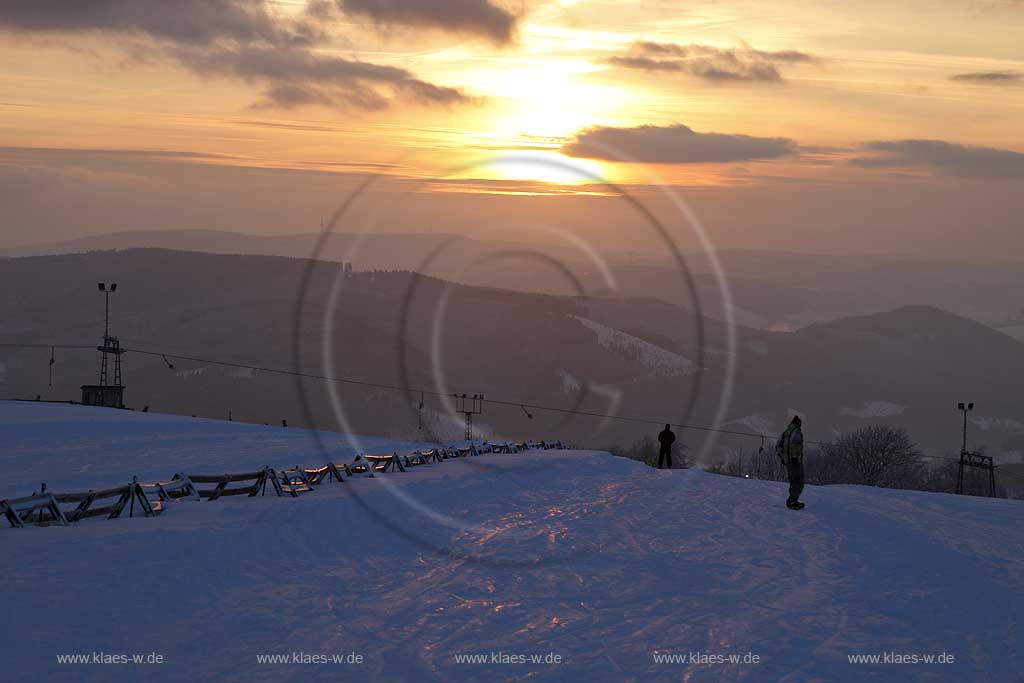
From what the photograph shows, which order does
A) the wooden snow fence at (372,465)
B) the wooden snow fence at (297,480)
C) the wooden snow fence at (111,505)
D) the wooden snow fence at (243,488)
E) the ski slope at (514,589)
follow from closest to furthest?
→ the ski slope at (514,589) → the wooden snow fence at (111,505) → the wooden snow fence at (243,488) → the wooden snow fence at (297,480) → the wooden snow fence at (372,465)

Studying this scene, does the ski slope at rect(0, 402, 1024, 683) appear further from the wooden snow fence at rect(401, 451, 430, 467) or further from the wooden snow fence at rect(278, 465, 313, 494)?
the wooden snow fence at rect(401, 451, 430, 467)

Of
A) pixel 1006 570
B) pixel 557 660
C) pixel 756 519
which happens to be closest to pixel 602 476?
pixel 756 519

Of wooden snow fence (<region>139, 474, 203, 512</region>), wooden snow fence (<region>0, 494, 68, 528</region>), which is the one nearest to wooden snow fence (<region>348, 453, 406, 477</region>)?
wooden snow fence (<region>139, 474, 203, 512</region>)

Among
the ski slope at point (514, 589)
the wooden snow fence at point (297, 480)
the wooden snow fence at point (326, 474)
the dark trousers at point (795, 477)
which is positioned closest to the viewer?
the ski slope at point (514, 589)

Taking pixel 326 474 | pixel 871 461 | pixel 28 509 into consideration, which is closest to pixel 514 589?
pixel 28 509

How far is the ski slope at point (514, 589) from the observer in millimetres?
12719

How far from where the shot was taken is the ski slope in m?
12.7

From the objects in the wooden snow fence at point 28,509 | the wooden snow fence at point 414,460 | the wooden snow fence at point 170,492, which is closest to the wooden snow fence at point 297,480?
the wooden snow fence at point 170,492

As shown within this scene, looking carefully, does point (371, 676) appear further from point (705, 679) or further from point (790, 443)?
point (790, 443)

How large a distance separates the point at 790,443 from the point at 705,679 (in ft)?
43.3

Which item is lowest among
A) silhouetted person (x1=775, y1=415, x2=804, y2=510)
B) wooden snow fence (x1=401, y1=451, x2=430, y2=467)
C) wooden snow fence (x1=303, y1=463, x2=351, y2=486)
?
wooden snow fence (x1=401, y1=451, x2=430, y2=467)

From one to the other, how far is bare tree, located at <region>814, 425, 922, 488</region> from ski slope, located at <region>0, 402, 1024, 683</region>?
84.4 metres

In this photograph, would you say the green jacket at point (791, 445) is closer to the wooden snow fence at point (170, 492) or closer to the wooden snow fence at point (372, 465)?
the wooden snow fence at point (372, 465)

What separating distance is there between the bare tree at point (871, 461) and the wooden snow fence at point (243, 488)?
90489 millimetres
